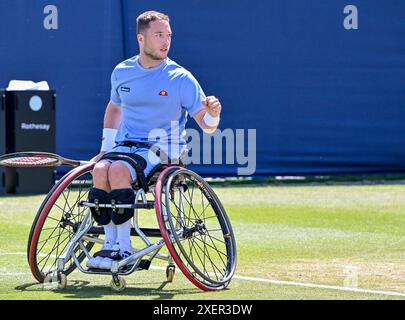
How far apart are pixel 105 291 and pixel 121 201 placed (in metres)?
0.54

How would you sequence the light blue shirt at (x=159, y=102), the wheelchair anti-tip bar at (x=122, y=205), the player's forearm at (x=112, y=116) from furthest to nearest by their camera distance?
the player's forearm at (x=112, y=116)
the light blue shirt at (x=159, y=102)
the wheelchair anti-tip bar at (x=122, y=205)

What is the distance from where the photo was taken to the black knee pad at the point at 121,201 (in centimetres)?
655

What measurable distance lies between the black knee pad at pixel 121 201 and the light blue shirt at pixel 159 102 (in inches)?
19.4

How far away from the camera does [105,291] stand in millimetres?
6613

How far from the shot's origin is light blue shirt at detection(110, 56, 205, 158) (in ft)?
22.7

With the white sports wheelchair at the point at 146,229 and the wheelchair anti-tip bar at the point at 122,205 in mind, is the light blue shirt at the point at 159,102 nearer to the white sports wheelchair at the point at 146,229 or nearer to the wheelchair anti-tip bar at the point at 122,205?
the white sports wheelchair at the point at 146,229

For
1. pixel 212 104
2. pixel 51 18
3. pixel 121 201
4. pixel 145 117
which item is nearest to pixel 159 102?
pixel 145 117

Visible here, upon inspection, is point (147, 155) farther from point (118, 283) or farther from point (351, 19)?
point (351, 19)

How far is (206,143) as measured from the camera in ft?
46.4

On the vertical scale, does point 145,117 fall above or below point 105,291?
above

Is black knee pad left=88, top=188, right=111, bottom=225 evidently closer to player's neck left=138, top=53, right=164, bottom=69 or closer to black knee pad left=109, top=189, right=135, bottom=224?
black knee pad left=109, top=189, right=135, bottom=224

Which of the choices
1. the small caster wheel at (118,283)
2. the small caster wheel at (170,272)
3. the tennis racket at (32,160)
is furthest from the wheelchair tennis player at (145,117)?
the small caster wheel at (170,272)

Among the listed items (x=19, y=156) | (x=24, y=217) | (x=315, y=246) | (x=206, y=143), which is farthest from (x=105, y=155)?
(x=206, y=143)

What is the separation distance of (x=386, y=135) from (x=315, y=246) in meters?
6.03
